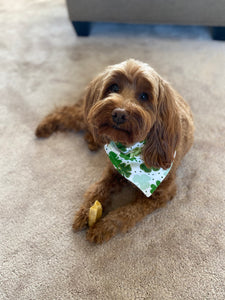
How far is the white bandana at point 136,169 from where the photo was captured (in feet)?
4.78

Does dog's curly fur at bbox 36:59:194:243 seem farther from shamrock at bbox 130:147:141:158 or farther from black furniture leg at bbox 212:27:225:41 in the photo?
black furniture leg at bbox 212:27:225:41

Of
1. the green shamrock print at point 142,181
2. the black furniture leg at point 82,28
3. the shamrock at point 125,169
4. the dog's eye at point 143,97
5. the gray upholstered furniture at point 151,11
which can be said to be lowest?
the green shamrock print at point 142,181

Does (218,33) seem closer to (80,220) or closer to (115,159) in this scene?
(115,159)

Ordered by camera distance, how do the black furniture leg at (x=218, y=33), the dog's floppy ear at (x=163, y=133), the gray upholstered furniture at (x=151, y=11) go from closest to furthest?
the dog's floppy ear at (x=163, y=133), the gray upholstered furniture at (x=151, y=11), the black furniture leg at (x=218, y=33)

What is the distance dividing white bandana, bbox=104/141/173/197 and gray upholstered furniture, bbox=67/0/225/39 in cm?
198

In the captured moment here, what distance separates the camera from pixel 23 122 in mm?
2102

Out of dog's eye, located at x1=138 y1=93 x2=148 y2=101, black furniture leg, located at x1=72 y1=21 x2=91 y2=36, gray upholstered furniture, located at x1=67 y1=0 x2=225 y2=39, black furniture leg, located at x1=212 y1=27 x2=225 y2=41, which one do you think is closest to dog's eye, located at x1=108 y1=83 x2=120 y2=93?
dog's eye, located at x1=138 y1=93 x2=148 y2=101

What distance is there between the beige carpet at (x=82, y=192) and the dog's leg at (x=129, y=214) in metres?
0.05

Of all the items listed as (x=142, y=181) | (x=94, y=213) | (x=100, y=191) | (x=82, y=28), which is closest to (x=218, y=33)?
(x=82, y=28)

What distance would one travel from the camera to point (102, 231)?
1.41 metres

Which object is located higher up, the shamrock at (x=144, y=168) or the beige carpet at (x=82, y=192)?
the shamrock at (x=144, y=168)

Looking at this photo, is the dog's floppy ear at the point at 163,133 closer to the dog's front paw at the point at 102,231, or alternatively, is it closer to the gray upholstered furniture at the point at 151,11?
the dog's front paw at the point at 102,231

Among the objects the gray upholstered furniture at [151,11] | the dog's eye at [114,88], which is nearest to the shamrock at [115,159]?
the dog's eye at [114,88]

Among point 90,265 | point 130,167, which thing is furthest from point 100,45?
point 90,265
